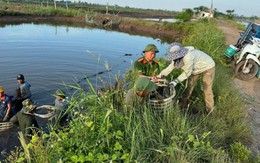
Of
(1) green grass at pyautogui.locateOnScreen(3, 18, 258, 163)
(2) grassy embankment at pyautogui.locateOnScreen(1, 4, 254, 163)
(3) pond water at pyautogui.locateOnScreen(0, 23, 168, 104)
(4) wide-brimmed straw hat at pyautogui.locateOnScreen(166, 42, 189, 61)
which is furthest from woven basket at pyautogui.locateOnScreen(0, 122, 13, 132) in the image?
Result: (4) wide-brimmed straw hat at pyautogui.locateOnScreen(166, 42, 189, 61)

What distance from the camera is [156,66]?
17.4ft

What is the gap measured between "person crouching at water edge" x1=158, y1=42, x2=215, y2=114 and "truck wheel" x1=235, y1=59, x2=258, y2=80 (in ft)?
14.5

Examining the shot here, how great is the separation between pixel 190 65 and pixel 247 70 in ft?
17.5

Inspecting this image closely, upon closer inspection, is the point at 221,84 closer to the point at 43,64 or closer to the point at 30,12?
the point at 43,64

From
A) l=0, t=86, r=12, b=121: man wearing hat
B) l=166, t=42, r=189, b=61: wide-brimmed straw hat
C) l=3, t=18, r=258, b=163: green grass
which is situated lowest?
l=0, t=86, r=12, b=121: man wearing hat

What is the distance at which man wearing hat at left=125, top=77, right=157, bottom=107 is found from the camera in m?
3.27

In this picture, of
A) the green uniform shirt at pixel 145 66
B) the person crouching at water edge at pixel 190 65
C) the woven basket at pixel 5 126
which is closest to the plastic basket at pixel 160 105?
the person crouching at water edge at pixel 190 65

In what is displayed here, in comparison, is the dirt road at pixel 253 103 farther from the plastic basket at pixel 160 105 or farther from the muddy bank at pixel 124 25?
the muddy bank at pixel 124 25

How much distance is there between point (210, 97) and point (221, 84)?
1.49m

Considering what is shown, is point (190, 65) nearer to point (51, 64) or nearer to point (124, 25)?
point (51, 64)

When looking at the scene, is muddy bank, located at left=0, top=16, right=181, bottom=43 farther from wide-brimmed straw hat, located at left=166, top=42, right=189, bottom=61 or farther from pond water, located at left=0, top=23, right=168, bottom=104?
wide-brimmed straw hat, located at left=166, top=42, right=189, bottom=61

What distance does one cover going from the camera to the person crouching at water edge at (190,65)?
14.0ft

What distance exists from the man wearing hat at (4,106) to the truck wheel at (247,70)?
26.5ft

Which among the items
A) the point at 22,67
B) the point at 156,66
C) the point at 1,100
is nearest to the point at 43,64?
the point at 22,67
